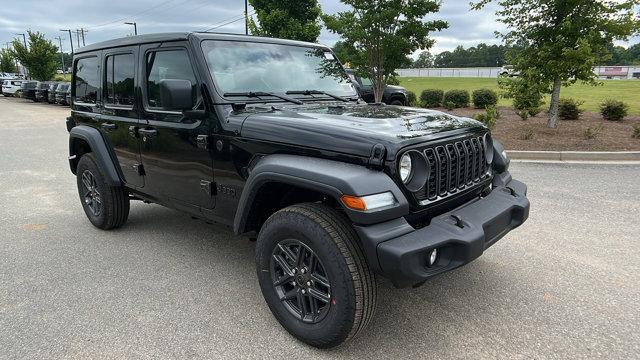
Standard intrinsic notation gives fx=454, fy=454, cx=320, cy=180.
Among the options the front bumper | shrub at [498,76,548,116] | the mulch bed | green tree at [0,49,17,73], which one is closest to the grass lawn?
the mulch bed

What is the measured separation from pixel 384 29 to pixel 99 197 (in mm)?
10298

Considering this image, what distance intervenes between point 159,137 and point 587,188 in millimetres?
5630

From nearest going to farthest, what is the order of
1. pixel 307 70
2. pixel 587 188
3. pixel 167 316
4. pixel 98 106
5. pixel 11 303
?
pixel 167 316 < pixel 11 303 < pixel 307 70 < pixel 98 106 < pixel 587 188

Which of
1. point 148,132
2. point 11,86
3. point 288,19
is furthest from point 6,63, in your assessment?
point 148,132

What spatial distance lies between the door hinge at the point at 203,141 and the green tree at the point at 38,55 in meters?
41.0

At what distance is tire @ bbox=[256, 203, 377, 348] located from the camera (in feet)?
8.06

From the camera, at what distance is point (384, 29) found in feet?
42.8

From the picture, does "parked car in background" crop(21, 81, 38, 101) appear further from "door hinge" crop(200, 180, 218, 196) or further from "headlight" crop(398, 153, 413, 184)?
"headlight" crop(398, 153, 413, 184)

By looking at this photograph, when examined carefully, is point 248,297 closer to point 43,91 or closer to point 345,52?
point 345,52

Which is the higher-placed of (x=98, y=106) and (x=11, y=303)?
(x=98, y=106)

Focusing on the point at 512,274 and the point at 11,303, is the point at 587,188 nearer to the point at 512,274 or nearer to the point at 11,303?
the point at 512,274

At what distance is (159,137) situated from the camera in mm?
3771

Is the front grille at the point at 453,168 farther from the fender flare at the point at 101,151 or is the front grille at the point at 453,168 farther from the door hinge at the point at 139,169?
the fender flare at the point at 101,151

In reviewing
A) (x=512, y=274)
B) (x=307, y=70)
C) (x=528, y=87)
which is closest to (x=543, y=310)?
(x=512, y=274)
